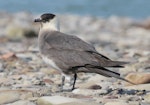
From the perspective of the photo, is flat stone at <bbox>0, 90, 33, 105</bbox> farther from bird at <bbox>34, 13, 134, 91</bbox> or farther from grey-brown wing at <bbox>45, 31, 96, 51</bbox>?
grey-brown wing at <bbox>45, 31, 96, 51</bbox>

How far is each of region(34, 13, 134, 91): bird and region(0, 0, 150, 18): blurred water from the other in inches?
1172

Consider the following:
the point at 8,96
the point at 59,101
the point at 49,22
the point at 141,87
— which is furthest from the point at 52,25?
the point at 59,101

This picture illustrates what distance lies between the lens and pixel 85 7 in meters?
44.3

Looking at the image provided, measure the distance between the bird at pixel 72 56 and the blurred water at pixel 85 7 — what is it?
29.8 metres

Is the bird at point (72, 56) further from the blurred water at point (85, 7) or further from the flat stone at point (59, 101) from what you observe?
the blurred water at point (85, 7)

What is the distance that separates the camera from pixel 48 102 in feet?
25.2

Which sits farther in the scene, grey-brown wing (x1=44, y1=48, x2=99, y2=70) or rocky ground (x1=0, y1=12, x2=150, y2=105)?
grey-brown wing (x1=44, y1=48, x2=99, y2=70)

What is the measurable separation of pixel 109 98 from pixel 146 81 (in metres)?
1.26

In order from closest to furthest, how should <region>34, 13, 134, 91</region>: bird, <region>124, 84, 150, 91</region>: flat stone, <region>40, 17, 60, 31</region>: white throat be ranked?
<region>34, 13, 134, 91</region>: bird
<region>124, 84, 150, 91</region>: flat stone
<region>40, 17, 60, 31</region>: white throat

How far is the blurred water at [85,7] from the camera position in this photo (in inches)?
1596

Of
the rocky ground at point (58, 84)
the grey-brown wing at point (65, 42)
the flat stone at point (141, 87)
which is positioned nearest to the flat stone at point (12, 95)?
the rocky ground at point (58, 84)

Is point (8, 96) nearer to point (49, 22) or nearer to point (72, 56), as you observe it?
point (72, 56)

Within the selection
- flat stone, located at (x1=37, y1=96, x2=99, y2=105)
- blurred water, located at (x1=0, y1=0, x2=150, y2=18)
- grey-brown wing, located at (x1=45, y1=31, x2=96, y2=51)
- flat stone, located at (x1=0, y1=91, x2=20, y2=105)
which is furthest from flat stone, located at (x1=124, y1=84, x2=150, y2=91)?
blurred water, located at (x1=0, y1=0, x2=150, y2=18)

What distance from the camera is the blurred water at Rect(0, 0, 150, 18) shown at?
133ft
